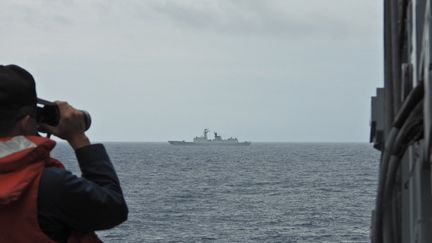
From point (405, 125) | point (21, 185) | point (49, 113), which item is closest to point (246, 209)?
point (405, 125)

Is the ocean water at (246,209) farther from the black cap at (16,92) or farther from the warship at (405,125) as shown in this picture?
the black cap at (16,92)

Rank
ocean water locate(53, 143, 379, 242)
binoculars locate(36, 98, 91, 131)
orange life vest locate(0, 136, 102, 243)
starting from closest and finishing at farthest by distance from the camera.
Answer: orange life vest locate(0, 136, 102, 243), binoculars locate(36, 98, 91, 131), ocean water locate(53, 143, 379, 242)

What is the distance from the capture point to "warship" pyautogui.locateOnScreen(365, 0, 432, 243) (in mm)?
2262

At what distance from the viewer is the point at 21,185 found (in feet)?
6.59

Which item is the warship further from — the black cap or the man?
the black cap

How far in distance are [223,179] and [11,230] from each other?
88.6 m

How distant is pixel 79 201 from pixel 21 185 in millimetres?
175

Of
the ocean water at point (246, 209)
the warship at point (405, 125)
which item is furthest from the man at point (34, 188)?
the ocean water at point (246, 209)

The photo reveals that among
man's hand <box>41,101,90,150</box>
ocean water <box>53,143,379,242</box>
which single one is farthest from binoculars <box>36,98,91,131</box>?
ocean water <box>53,143,379,242</box>

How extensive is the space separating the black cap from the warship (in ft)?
3.80

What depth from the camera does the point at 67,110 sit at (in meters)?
2.21

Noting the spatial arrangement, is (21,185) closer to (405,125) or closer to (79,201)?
(79,201)

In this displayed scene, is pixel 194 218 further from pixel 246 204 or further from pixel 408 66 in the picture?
pixel 408 66

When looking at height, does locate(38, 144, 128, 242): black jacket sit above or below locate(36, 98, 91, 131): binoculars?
below
